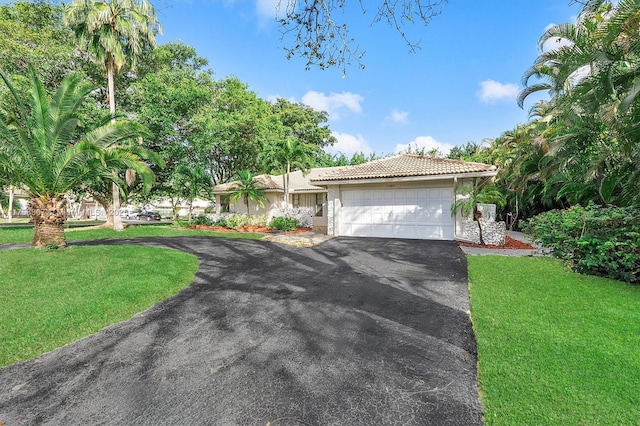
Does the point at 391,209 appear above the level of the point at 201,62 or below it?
below

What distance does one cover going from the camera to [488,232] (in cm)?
1164

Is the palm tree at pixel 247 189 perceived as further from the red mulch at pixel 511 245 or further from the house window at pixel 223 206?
the red mulch at pixel 511 245

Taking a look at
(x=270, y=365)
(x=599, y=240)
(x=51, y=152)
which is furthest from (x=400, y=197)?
(x=51, y=152)

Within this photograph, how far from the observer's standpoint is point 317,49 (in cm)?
410

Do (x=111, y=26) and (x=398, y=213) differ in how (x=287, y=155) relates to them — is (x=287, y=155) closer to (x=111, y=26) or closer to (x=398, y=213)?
(x=398, y=213)

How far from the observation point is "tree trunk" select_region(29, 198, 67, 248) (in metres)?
8.48

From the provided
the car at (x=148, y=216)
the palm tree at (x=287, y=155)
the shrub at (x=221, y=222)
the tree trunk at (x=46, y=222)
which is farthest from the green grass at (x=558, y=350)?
the car at (x=148, y=216)

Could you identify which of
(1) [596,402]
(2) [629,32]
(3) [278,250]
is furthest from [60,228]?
(2) [629,32]

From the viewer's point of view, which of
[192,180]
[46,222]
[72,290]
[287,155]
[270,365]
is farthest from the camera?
[192,180]

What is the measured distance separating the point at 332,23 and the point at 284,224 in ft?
44.7

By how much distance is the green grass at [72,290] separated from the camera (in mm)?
4188

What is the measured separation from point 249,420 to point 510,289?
5.69m

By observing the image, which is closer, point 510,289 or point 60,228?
point 510,289

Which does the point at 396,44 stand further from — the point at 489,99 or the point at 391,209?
the point at 489,99
